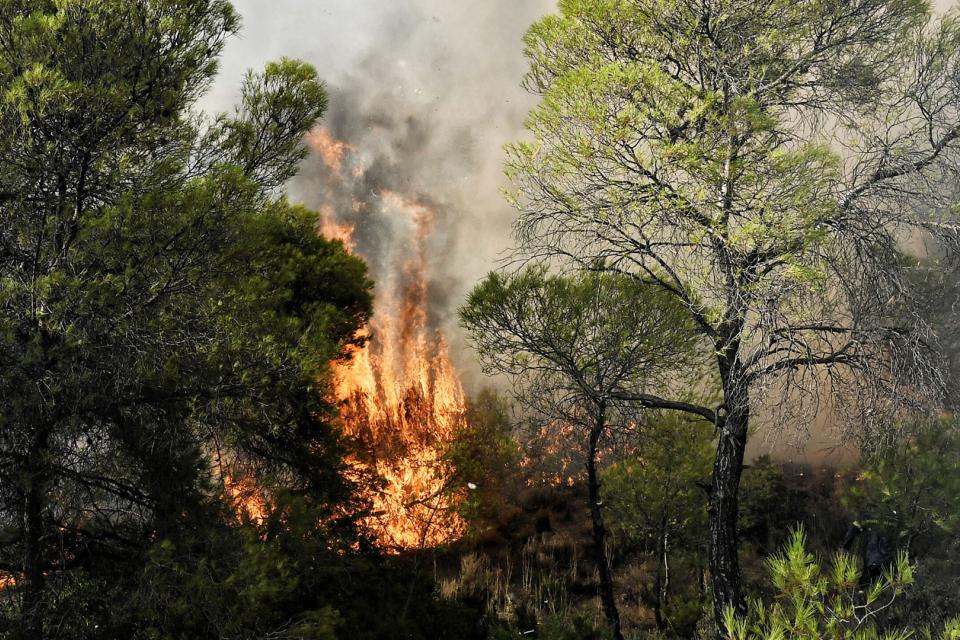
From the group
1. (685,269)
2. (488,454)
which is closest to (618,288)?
(685,269)

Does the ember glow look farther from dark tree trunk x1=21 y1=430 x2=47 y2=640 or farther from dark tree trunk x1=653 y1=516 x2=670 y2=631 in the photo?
dark tree trunk x1=21 y1=430 x2=47 y2=640

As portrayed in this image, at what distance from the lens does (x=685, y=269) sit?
806cm

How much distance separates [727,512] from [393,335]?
1966 cm

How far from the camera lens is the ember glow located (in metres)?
22.2

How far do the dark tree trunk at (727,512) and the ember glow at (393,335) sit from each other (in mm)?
11865

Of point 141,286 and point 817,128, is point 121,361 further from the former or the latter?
point 817,128

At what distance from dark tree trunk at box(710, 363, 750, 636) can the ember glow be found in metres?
11.9

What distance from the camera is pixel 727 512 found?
8.27 metres

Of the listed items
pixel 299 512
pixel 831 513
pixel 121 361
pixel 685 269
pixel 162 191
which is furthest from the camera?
pixel 831 513

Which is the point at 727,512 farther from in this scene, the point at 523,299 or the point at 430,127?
the point at 430,127

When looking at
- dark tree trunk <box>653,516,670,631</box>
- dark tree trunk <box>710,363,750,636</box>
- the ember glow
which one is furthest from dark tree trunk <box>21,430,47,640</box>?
the ember glow

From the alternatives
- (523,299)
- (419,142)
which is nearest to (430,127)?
(419,142)

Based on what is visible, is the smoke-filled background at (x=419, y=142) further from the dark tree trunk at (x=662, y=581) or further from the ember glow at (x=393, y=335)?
the dark tree trunk at (x=662, y=581)

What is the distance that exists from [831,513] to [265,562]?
1874 centimetres
